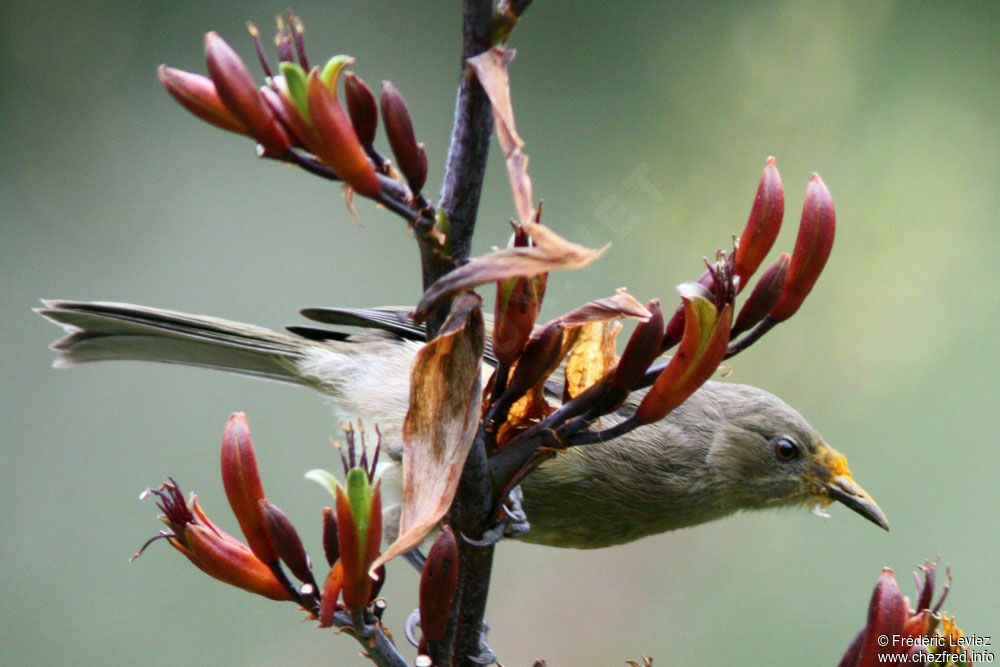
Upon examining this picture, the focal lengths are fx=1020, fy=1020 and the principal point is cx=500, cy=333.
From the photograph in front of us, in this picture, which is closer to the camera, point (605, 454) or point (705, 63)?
point (605, 454)

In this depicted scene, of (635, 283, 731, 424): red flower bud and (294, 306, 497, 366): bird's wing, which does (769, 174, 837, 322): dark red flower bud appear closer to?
(635, 283, 731, 424): red flower bud

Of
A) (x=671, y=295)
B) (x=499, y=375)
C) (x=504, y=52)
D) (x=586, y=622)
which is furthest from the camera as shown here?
(x=671, y=295)

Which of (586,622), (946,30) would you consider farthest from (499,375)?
(946,30)

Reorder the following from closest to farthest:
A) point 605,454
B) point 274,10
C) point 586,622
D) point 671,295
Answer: point 605,454
point 586,622
point 671,295
point 274,10

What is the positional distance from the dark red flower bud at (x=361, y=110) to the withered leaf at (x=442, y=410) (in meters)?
0.18

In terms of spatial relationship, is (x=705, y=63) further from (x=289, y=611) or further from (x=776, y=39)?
(x=289, y=611)

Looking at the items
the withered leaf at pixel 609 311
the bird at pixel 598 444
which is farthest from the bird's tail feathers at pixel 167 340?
the withered leaf at pixel 609 311

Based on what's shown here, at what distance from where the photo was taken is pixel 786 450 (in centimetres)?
254

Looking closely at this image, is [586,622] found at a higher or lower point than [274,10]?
lower

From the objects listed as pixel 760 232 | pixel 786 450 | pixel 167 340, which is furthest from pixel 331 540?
pixel 786 450

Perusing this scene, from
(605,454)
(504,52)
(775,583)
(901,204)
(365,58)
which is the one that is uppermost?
(365,58)

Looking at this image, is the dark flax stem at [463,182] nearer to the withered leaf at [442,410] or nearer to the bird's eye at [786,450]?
the withered leaf at [442,410]

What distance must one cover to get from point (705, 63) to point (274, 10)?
1491mm

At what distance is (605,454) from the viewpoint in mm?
2387
